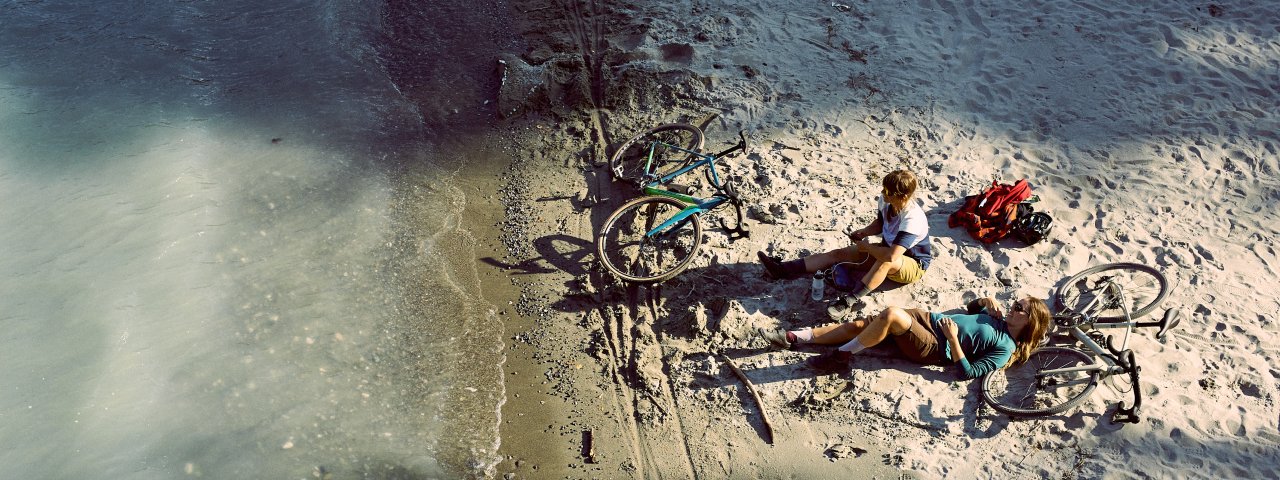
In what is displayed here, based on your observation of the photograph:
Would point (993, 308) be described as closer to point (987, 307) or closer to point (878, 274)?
point (987, 307)

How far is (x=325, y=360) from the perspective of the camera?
6.39 metres

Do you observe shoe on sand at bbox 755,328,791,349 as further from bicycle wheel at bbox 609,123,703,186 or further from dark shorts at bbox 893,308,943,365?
bicycle wheel at bbox 609,123,703,186

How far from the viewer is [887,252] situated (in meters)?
6.03

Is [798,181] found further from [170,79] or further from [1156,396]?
[170,79]

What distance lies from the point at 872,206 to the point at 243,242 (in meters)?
6.02

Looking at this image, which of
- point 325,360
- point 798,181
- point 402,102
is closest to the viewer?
point 325,360

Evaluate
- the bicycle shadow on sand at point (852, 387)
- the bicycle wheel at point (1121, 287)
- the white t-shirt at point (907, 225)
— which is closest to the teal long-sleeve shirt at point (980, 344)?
the bicycle shadow on sand at point (852, 387)

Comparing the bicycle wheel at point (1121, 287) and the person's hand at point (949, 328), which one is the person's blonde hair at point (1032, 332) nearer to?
the person's hand at point (949, 328)

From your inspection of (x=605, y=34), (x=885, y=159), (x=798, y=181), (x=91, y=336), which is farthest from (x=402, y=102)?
(x=885, y=159)

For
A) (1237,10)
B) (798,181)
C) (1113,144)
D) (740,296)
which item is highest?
(1237,10)

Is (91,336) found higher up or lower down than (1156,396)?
lower down

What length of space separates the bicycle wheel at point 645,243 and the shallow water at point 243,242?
1.24m

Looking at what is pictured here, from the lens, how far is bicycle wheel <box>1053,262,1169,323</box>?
19.8 ft

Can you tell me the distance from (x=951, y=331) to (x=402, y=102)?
644 centimetres
